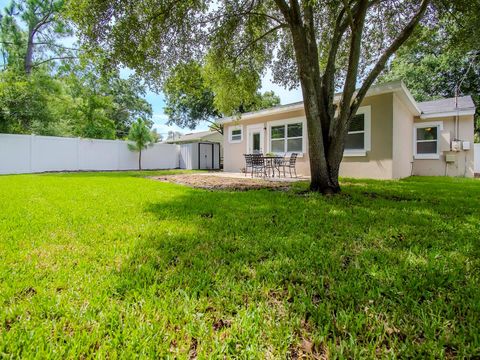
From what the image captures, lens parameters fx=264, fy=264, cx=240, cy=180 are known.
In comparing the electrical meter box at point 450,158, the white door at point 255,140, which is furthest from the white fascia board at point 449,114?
the white door at point 255,140

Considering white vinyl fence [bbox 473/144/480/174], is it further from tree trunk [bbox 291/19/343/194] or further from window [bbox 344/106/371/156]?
tree trunk [bbox 291/19/343/194]

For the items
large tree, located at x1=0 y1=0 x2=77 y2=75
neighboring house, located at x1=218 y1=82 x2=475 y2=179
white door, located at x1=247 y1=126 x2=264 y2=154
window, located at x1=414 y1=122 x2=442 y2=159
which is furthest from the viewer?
large tree, located at x1=0 y1=0 x2=77 y2=75

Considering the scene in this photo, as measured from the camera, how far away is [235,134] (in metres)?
14.3

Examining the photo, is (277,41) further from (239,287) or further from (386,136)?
(239,287)

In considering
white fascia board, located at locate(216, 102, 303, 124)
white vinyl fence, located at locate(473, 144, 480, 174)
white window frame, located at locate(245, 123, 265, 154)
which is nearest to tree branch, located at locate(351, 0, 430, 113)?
white fascia board, located at locate(216, 102, 303, 124)

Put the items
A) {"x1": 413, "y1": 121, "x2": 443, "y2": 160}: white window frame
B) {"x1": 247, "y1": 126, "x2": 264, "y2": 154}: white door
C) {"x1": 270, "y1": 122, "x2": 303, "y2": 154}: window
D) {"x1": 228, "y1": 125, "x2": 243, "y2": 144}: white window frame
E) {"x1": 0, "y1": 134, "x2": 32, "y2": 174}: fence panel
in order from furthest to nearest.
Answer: {"x1": 228, "y1": 125, "x2": 243, "y2": 144}: white window frame < {"x1": 247, "y1": 126, "x2": 264, "y2": 154}: white door < {"x1": 0, "y1": 134, "x2": 32, "y2": 174}: fence panel < {"x1": 413, "y1": 121, "x2": 443, "y2": 160}: white window frame < {"x1": 270, "y1": 122, "x2": 303, "y2": 154}: window

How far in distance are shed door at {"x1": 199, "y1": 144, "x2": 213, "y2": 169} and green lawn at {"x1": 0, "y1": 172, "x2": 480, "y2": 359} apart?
1582 cm

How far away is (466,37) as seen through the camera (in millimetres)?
7238

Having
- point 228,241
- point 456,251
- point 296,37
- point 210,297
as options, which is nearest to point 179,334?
point 210,297

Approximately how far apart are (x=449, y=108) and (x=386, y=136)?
16.2ft

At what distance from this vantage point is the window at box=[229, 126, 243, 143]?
13.9m

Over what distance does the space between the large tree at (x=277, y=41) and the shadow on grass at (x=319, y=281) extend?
114 inches

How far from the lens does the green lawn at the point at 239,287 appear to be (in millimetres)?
1327

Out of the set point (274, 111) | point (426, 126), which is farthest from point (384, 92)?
point (426, 126)
